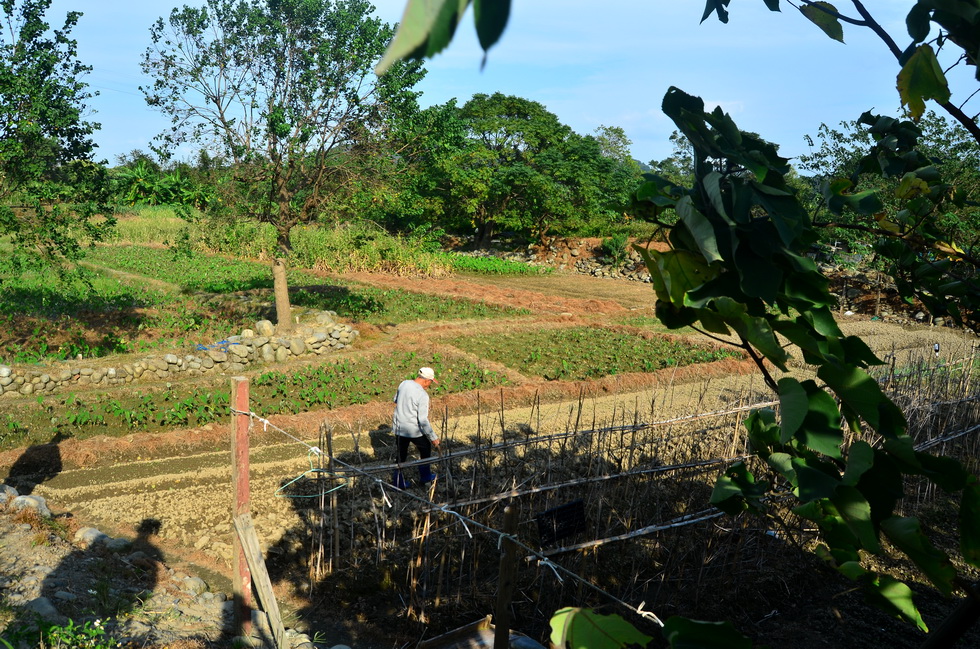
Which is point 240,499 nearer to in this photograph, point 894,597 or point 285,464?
point 285,464

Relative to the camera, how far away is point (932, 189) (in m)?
2.22

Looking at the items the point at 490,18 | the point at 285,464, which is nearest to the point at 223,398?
the point at 285,464

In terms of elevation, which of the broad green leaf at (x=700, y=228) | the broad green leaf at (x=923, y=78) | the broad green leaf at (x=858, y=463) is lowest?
the broad green leaf at (x=858, y=463)

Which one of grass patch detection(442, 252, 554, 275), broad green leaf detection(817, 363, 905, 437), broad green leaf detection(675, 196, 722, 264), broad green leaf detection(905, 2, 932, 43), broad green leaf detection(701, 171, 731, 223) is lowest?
grass patch detection(442, 252, 554, 275)

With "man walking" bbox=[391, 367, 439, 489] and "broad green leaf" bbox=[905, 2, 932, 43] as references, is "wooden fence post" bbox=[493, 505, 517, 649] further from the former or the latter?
"man walking" bbox=[391, 367, 439, 489]

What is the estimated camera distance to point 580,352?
14.0 metres

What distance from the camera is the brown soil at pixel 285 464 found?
5691 millimetres

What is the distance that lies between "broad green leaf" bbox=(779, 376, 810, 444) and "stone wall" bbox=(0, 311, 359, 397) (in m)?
11.8

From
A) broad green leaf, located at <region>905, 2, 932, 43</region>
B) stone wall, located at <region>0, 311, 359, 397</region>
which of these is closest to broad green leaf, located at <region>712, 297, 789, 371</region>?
broad green leaf, located at <region>905, 2, 932, 43</region>

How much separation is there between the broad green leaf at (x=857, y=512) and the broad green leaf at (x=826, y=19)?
0.95m

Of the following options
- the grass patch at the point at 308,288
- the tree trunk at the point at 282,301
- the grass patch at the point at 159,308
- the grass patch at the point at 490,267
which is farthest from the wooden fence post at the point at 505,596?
the grass patch at the point at 490,267

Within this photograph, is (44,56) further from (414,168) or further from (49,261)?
(414,168)

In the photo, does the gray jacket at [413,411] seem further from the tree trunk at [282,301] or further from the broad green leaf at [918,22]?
the tree trunk at [282,301]

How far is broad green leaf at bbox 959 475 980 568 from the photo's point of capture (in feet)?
4.24
